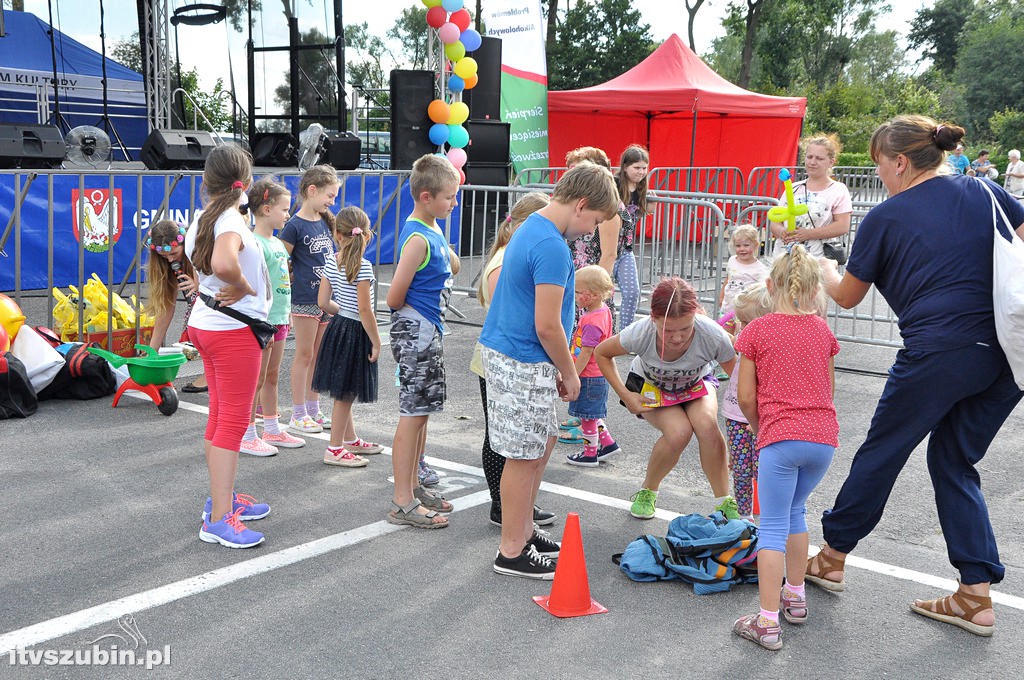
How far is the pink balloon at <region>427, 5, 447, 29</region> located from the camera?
12.3 metres

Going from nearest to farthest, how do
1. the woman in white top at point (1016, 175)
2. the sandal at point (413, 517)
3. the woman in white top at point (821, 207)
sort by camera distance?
the sandal at point (413, 517), the woman in white top at point (821, 207), the woman in white top at point (1016, 175)

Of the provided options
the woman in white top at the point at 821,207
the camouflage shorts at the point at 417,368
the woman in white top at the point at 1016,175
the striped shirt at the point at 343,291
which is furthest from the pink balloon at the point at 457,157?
the woman in white top at the point at 1016,175

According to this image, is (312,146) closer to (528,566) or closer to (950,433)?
(528,566)

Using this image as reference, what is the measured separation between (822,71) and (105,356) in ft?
198

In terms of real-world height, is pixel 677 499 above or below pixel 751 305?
below

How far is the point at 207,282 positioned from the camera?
4.09 meters

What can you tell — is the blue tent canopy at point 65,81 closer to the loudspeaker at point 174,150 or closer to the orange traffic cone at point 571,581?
the loudspeaker at point 174,150

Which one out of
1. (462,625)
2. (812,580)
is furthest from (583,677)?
(812,580)

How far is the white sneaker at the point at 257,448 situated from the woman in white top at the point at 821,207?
356 centimetres

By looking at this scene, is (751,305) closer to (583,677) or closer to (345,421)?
(583,677)


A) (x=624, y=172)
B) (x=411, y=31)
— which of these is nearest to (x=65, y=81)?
(x=624, y=172)

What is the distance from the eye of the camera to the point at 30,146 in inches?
473

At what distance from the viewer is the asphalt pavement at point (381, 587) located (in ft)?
10.6

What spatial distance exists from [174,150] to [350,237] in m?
Answer: 8.96
